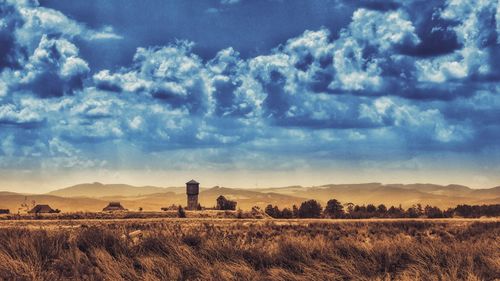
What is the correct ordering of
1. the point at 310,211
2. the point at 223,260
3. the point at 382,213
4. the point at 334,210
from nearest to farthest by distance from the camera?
the point at 223,260, the point at 310,211, the point at 382,213, the point at 334,210

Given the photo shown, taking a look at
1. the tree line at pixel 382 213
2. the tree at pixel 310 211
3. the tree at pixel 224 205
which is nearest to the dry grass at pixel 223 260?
the tree line at pixel 382 213

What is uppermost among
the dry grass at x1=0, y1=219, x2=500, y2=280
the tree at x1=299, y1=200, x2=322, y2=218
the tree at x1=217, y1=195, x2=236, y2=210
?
the tree at x1=217, y1=195, x2=236, y2=210

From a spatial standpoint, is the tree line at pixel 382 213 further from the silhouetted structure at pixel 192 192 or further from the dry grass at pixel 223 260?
the dry grass at pixel 223 260

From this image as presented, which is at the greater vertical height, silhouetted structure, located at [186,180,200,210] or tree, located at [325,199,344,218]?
silhouetted structure, located at [186,180,200,210]

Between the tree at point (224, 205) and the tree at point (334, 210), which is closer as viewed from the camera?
the tree at point (334, 210)

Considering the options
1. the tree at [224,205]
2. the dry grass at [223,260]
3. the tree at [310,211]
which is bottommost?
the dry grass at [223,260]

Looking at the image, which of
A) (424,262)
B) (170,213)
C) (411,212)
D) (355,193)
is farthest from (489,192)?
(424,262)

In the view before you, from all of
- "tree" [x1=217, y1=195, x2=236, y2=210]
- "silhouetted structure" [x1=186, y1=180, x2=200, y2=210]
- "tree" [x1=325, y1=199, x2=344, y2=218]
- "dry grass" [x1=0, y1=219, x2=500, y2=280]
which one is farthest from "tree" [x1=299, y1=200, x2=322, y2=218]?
"dry grass" [x1=0, y1=219, x2=500, y2=280]

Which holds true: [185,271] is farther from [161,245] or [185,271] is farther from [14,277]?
[14,277]

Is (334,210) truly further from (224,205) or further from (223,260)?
(223,260)

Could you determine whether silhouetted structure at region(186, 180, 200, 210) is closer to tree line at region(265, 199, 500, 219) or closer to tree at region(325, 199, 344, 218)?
tree line at region(265, 199, 500, 219)

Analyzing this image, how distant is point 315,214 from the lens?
236 feet

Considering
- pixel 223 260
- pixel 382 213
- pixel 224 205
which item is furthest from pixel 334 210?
pixel 223 260

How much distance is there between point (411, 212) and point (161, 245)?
203 ft
